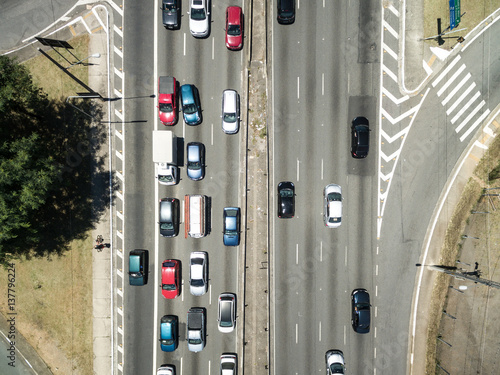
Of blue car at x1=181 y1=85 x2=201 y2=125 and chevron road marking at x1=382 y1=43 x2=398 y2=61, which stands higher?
chevron road marking at x1=382 y1=43 x2=398 y2=61

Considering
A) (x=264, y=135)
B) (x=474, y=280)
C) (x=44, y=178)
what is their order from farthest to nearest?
(x=264, y=135)
(x=474, y=280)
(x=44, y=178)

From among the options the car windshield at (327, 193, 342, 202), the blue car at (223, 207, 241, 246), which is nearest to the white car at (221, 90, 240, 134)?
the blue car at (223, 207, 241, 246)

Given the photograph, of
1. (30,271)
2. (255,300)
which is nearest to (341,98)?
(255,300)

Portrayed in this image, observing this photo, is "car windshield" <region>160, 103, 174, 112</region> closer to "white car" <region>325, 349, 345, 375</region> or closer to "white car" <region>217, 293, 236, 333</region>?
"white car" <region>217, 293, 236, 333</region>

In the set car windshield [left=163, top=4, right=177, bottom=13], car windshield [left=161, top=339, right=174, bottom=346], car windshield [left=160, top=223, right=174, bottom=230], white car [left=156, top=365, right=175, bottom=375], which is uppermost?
car windshield [left=163, top=4, right=177, bottom=13]

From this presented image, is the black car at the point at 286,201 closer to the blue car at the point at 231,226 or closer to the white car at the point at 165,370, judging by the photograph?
the blue car at the point at 231,226

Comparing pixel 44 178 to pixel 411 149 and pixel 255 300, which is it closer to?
pixel 255 300

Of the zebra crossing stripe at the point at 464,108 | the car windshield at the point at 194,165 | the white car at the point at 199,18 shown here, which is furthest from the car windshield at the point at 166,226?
the zebra crossing stripe at the point at 464,108

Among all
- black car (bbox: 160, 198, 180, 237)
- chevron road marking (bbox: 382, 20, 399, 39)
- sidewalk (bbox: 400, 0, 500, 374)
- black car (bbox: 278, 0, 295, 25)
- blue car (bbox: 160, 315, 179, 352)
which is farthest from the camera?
sidewalk (bbox: 400, 0, 500, 374)
